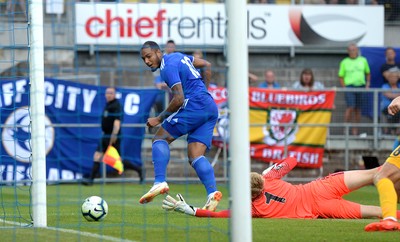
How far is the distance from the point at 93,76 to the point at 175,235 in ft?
41.9

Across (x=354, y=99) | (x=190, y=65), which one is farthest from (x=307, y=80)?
(x=190, y=65)

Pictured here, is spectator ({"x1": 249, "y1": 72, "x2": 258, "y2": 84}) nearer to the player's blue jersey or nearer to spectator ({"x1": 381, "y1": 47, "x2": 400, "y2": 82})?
spectator ({"x1": 381, "y1": 47, "x2": 400, "y2": 82})

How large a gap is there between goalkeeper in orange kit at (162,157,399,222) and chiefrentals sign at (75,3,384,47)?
1003cm

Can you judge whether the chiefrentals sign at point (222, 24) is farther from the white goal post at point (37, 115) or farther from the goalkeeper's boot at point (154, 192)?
the white goal post at point (37, 115)

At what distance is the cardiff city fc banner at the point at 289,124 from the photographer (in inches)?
792

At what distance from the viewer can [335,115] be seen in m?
20.9

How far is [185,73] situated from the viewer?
442 inches

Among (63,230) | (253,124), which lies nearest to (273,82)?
(253,124)

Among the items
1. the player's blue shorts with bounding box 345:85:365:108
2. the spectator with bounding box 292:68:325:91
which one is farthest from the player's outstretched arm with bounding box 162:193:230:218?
the player's blue shorts with bounding box 345:85:365:108

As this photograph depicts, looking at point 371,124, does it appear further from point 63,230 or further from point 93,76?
point 63,230

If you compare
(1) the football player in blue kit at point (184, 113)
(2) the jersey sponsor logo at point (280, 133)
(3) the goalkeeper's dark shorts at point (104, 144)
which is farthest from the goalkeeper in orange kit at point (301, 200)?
(2) the jersey sponsor logo at point (280, 133)

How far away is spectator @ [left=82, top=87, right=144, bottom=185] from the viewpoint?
1880cm

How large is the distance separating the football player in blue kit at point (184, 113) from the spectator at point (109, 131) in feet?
24.0

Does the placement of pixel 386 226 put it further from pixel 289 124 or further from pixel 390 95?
pixel 390 95
